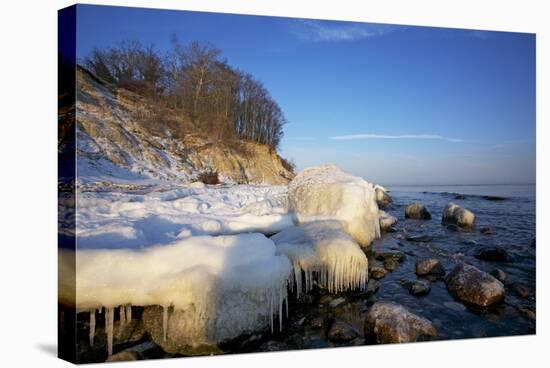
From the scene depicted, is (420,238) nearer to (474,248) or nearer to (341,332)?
(474,248)

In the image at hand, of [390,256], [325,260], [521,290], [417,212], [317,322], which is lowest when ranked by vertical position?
[317,322]

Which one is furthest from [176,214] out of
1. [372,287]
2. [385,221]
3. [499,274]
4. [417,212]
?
[417,212]

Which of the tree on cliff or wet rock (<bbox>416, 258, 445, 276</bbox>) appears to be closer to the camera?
the tree on cliff

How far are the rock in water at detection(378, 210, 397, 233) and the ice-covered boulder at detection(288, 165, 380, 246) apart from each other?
2.10 ft

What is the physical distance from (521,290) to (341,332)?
224 centimetres

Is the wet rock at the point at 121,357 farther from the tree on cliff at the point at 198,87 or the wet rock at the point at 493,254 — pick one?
the wet rock at the point at 493,254

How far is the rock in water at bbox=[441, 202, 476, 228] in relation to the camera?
537 cm

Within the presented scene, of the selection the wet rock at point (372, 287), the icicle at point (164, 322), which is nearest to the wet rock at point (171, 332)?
the icicle at point (164, 322)

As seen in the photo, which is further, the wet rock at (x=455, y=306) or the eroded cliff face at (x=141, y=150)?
the wet rock at (x=455, y=306)

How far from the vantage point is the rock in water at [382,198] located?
208 inches

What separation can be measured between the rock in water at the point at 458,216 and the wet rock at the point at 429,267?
937mm

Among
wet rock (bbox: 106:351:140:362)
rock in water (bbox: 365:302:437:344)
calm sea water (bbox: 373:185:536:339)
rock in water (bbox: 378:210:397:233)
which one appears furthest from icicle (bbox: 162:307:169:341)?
rock in water (bbox: 378:210:397:233)

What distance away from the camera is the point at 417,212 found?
614 cm

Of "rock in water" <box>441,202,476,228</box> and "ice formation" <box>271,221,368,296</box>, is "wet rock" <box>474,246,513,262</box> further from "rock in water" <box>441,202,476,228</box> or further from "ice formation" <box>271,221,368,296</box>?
"ice formation" <box>271,221,368,296</box>
